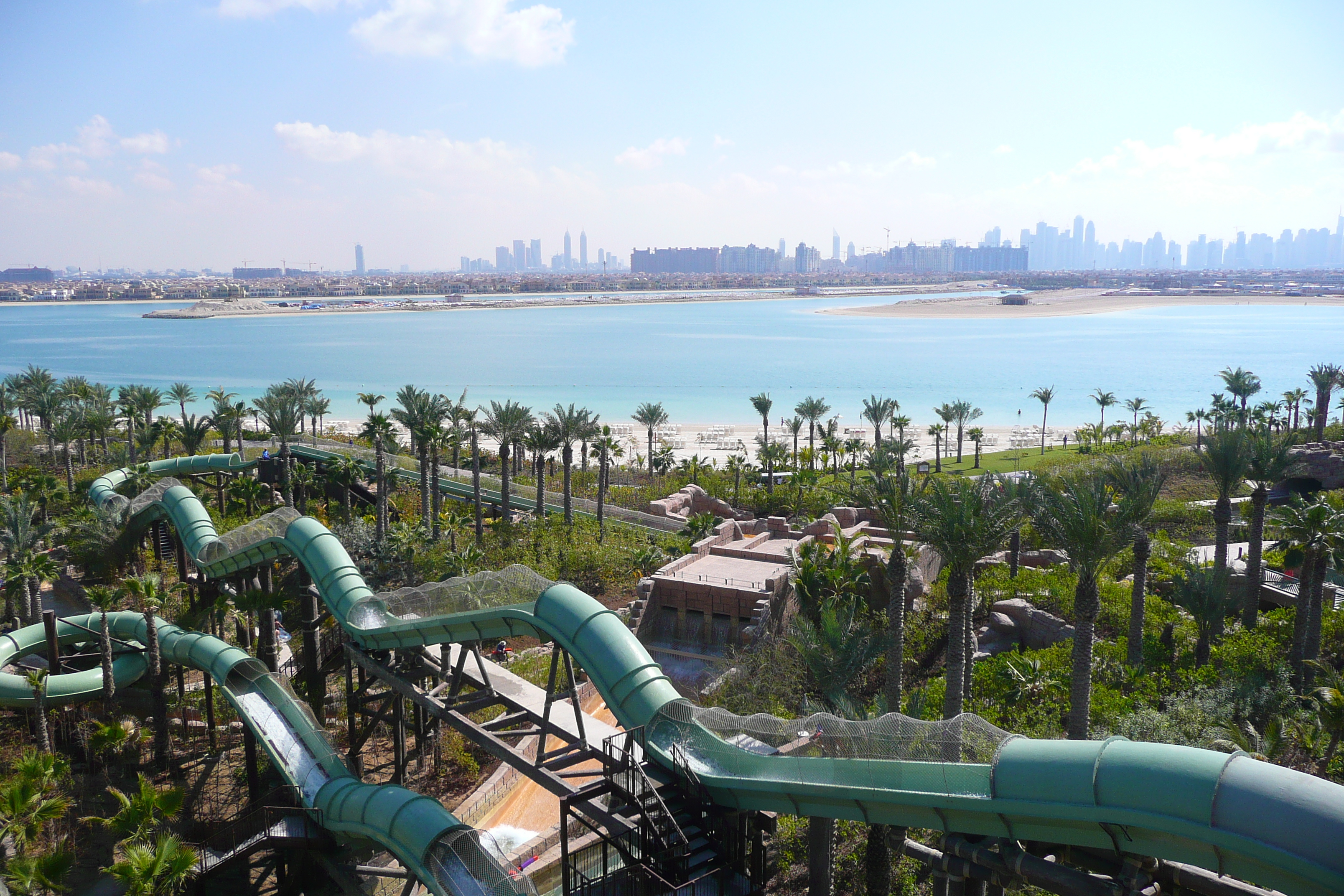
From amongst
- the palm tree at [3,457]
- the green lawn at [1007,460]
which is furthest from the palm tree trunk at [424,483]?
the green lawn at [1007,460]

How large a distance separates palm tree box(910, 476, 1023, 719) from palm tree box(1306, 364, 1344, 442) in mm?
48599

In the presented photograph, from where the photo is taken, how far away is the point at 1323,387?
54500mm

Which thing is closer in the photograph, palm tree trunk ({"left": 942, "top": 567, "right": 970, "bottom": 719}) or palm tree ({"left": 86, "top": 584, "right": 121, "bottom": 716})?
palm tree trunk ({"left": 942, "top": 567, "right": 970, "bottom": 719})

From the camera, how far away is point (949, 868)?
10273mm

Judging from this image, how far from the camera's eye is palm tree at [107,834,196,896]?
1230cm

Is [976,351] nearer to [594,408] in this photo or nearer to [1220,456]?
[594,408]

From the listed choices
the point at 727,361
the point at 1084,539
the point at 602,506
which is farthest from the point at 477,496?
the point at 727,361

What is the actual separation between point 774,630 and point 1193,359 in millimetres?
131828

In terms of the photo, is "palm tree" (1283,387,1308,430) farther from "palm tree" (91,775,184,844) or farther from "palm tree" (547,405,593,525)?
"palm tree" (91,775,184,844)

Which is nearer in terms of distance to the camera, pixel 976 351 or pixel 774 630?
pixel 774 630

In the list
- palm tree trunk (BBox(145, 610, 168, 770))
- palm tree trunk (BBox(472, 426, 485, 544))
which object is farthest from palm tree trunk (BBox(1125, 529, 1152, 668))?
palm tree trunk (BBox(472, 426, 485, 544))

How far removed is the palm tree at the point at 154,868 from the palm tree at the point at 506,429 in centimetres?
2527

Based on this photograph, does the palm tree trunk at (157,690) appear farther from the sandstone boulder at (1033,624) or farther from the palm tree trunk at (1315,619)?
the palm tree trunk at (1315,619)

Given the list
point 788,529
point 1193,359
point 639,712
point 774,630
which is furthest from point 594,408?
point 1193,359
